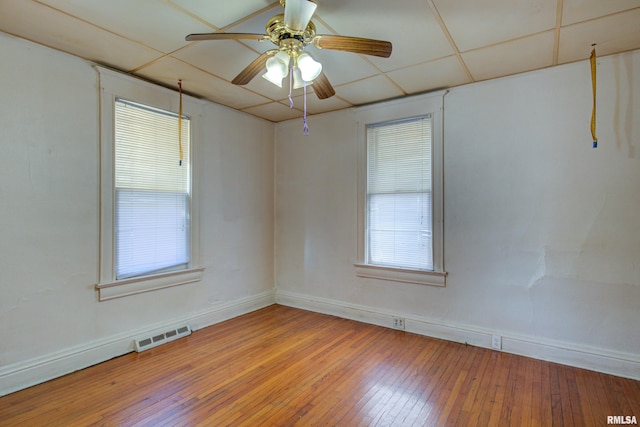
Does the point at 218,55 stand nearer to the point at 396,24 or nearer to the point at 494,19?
the point at 396,24

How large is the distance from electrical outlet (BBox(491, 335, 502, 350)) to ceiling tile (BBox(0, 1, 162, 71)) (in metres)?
3.84

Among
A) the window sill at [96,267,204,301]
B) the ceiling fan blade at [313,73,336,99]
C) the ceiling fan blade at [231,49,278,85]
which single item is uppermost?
the ceiling fan blade at [231,49,278,85]

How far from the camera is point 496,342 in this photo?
302cm

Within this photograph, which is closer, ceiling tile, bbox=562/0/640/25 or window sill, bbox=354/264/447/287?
ceiling tile, bbox=562/0/640/25

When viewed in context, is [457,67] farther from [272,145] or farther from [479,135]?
[272,145]

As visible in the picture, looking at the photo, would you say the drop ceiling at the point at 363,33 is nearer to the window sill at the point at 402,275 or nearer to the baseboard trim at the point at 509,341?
the window sill at the point at 402,275

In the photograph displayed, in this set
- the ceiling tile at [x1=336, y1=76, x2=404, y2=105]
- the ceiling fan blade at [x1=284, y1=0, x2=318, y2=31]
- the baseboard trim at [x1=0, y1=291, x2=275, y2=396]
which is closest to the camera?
the ceiling fan blade at [x1=284, y1=0, x2=318, y2=31]

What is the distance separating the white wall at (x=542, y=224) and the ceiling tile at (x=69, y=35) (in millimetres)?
2939

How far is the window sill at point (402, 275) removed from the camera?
3.33m

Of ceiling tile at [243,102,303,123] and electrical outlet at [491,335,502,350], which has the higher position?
ceiling tile at [243,102,303,123]

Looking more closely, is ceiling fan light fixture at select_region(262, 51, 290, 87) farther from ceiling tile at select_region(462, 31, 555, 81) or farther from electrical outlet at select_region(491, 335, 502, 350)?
electrical outlet at select_region(491, 335, 502, 350)

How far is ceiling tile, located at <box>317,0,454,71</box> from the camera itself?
198 cm

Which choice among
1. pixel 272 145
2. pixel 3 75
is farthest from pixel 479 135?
pixel 3 75

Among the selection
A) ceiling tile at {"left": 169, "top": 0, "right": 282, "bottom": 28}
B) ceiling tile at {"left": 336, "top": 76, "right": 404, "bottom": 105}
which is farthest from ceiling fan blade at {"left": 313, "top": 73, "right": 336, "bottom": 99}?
ceiling tile at {"left": 336, "top": 76, "right": 404, "bottom": 105}
